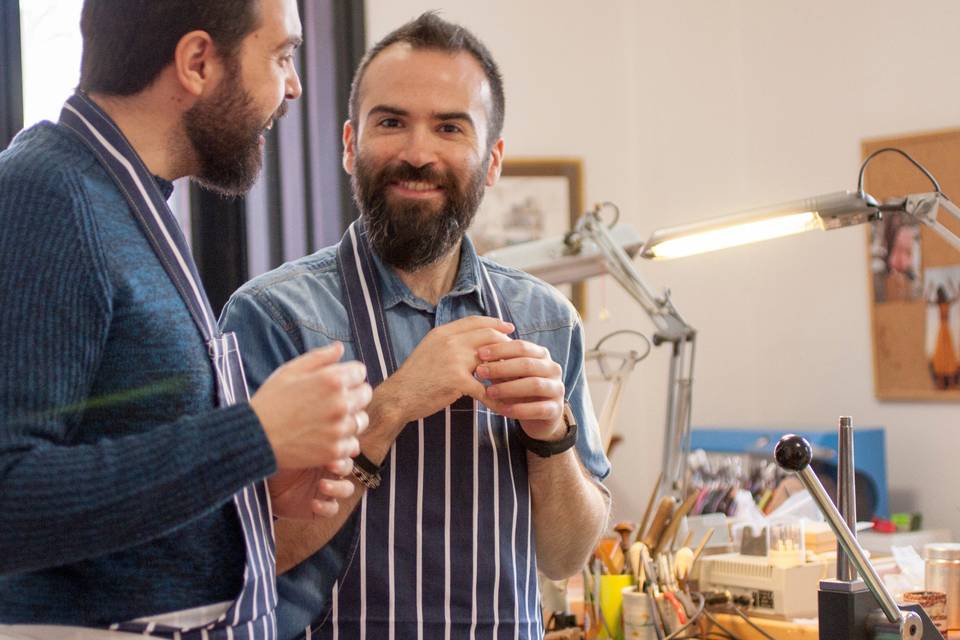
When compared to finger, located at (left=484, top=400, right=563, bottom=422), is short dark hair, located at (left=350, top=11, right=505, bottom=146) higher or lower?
higher

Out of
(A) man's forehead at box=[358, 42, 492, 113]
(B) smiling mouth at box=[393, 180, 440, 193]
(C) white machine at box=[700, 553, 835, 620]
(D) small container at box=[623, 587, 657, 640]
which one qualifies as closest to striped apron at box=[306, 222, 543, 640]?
(B) smiling mouth at box=[393, 180, 440, 193]

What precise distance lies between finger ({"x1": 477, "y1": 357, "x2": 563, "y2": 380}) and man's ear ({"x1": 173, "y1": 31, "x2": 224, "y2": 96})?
1.57 feet

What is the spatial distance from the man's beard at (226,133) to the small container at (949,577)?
1.47m

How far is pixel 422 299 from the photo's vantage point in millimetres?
1617

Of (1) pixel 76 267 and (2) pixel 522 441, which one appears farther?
(2) pixel 522 441

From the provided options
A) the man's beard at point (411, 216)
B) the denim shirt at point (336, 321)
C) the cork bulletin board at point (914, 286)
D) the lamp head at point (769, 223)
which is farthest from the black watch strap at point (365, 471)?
the cork bulletin board at point (914, 286)

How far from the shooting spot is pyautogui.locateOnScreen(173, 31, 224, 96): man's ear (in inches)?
41.1

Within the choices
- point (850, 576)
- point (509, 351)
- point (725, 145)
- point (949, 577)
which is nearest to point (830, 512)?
point (850, 576)

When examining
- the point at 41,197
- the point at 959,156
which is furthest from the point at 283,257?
the point at 959,156

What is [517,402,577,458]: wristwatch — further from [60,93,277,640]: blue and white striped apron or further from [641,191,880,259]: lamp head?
[641,191,880,259]: lamp head

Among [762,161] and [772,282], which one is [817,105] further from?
[772,282]

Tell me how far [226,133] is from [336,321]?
1.54 feet

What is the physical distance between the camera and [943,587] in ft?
6.57

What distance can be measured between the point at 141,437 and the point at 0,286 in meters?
0.16
